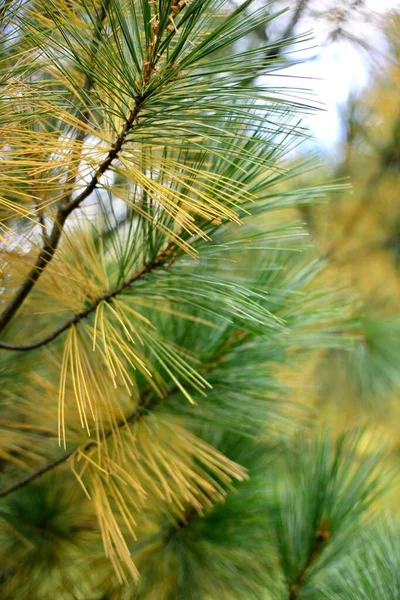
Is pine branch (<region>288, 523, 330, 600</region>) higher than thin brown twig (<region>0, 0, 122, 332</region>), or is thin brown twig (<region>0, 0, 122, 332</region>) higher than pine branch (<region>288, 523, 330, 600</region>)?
thin brown twig (<region>0, 0, 122, 332</region>)

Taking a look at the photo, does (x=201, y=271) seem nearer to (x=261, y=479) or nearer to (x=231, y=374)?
(x=231, y=374)

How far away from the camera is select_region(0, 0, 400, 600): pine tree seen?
1.41 feet

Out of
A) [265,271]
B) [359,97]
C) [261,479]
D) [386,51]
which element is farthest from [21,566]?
[359,97]

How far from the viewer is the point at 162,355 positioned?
0.51 m

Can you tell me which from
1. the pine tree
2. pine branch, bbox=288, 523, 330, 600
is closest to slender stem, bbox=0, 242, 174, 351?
the pine tree

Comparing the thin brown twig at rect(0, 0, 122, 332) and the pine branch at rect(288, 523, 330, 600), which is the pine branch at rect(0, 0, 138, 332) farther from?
the pine branch at rect(288, 523, 330, 600)

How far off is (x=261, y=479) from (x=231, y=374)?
0.14m

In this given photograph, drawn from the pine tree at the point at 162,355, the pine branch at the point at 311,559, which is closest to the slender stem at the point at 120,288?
the pine tree at the point at 162,355

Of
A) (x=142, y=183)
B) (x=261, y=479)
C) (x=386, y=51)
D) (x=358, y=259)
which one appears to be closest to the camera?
(x=142, y=183)

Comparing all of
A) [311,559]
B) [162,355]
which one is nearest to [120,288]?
[162,355]

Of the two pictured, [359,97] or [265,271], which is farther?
[359,97]

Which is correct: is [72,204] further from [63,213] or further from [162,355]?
[162,355]

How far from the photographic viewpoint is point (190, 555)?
607mm

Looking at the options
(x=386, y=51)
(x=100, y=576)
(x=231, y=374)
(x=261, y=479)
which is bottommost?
(x=100, y=576)
